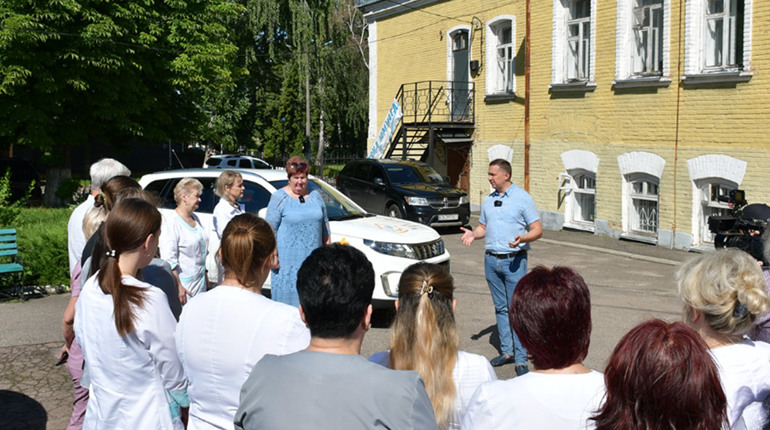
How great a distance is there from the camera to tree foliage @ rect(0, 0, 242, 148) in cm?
1800

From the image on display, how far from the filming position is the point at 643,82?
15891 mm

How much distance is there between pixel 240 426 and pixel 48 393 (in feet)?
15.3

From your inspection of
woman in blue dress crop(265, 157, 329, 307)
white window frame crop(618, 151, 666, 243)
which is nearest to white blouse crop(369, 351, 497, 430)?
woman in blue dress crop(265, 157, 329, 307)

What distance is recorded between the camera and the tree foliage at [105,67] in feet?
59.1

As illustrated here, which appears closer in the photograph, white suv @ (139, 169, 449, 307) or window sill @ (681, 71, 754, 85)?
white suv @ (139, 169, 449, 307)

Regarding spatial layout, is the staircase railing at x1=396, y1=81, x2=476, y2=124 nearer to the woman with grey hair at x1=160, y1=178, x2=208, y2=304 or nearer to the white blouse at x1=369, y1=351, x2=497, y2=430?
the woman with grey hair at x1=160, y1=178, x2=208, y2=304

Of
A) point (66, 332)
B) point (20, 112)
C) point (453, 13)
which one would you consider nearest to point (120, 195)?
point (66, 332)

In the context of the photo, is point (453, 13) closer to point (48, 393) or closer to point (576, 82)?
point (576, 82)

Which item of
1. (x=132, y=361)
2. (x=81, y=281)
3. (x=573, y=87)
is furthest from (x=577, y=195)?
(x=132, y=361)

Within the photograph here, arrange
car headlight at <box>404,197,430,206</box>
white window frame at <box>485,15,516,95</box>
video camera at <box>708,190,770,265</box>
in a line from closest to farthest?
video camera at <box>708,190,770,265</box>, car headlight at <box>404,197,430,206</box>, white window frame at <box>485,15,516,95</box>

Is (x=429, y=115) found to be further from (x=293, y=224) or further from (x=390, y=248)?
(x=293, y=224)

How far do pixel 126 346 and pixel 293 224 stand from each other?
3447 millimetres

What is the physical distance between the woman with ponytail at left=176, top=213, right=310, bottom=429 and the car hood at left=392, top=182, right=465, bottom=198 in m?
14.7

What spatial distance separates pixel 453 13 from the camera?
75.7 feet
